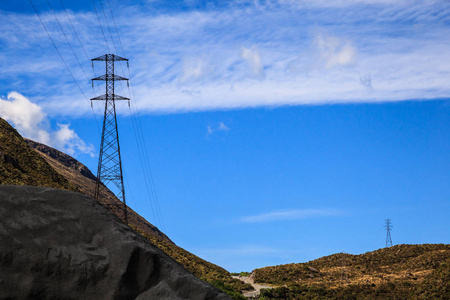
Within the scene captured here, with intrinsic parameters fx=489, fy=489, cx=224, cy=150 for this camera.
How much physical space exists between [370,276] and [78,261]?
51548 millimetres

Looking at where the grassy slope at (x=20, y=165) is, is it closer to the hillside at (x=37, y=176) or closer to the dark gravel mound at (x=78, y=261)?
the hillside at (x=37, y=176)

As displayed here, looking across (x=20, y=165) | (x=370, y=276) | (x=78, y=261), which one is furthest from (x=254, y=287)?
(x=78, y=261)

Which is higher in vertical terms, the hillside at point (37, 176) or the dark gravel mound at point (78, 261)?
the hillside at point (37, 176)

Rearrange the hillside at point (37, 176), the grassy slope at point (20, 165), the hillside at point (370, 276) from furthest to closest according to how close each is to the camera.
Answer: the hillside at point (37, 176) < the grassy slope at point (20, 165) < the hillside at point (370, 276)

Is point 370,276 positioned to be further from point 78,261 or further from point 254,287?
point 78,261

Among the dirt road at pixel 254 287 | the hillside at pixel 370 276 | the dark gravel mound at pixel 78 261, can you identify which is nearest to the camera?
the dark gravel mound at pixel 78 261

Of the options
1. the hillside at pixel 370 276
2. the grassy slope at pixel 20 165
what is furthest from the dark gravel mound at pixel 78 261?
the grassy slope at pixel 20 165

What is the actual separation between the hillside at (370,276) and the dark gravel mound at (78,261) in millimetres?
Answer: 38564

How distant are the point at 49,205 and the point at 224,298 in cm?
453

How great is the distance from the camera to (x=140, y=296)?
33.5 ft

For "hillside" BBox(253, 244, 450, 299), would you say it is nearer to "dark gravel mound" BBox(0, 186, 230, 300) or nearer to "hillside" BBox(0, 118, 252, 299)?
"hillside" BBox(0, 118, 252, 299)

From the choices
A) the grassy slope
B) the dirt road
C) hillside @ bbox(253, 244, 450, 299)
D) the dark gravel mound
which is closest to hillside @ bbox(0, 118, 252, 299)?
the grassy slope

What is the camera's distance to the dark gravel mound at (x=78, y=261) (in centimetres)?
1020

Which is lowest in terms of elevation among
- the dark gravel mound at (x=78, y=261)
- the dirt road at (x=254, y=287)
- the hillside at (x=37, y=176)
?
the dark gravel mound at (x=78, y=261)
